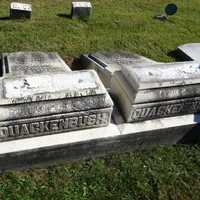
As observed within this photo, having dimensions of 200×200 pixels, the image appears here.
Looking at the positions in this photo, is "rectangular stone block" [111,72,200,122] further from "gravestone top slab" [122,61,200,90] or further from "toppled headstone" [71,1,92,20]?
"toppled headstone" [71,1,92,20]


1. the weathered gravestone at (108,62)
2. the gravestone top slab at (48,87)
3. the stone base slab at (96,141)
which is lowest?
the stone base slab at (96,141)

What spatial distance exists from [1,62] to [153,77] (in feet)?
8.57

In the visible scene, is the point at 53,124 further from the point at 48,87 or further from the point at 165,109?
the point at 165,109

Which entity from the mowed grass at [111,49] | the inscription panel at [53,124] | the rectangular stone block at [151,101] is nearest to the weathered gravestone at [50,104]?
the inscription panel at [53,124]

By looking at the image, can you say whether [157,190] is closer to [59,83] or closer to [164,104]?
[164,104]

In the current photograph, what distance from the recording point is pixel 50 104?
11.0 feet

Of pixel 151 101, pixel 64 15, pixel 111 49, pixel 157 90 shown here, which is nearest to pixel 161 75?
pixel 157 90

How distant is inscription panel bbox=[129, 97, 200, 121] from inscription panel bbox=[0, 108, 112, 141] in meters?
0.38

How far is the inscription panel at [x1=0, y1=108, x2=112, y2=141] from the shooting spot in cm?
334

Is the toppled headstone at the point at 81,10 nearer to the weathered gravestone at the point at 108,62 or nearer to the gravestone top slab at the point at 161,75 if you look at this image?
the weathered gravestone at the point at 108,62

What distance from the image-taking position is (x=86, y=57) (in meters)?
5.60

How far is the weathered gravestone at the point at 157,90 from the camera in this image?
369 cm

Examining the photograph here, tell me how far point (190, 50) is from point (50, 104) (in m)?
4.38

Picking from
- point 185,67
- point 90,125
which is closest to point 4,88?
point 90,125
